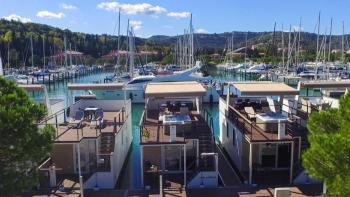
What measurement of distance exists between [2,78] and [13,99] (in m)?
0.91

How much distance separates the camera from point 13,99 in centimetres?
1171

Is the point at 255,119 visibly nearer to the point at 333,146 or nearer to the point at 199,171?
the point at 199,171

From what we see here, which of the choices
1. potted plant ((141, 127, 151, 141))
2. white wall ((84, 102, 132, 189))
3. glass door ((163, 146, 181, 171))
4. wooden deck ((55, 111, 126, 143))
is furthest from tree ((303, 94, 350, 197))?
wooden deck ((55, 111, 126, 143))

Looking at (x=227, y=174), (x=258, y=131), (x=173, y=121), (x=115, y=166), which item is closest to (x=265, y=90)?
(x=258, y=131)

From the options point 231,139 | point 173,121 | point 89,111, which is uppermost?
point 173,121

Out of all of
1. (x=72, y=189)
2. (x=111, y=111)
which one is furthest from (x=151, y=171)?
(x=111, y=111)

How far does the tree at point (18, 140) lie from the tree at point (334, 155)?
801 cm

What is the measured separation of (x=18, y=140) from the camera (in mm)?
11656

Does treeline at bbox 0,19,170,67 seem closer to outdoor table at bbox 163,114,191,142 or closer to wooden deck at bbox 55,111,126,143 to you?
wooden deck at bbox 55,111,126,143

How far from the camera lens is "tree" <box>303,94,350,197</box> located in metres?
9.96

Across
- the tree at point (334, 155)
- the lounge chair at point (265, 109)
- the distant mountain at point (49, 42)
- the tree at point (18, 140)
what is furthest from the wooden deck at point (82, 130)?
the distant mountain at point (49, 42)

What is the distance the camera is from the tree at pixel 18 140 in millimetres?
11336

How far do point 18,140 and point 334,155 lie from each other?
8.75m

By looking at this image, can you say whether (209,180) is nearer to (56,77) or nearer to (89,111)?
(89,111)
